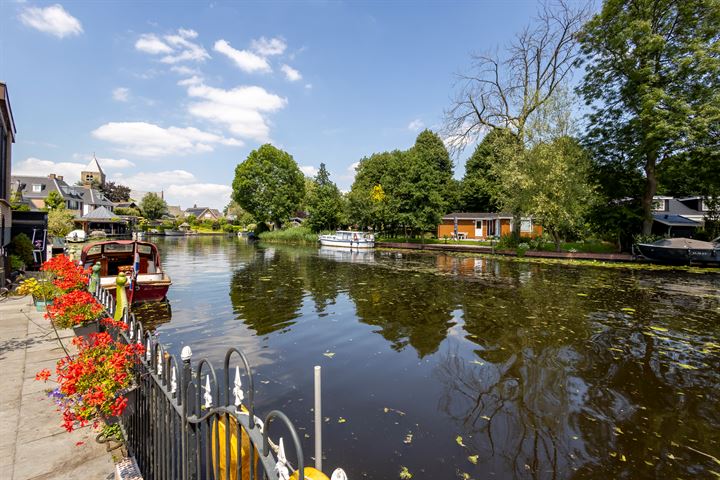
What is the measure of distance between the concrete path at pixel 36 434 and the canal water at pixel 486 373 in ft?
7.40

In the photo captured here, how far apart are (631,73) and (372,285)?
85.0 ft

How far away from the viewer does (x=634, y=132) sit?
88.0 ft

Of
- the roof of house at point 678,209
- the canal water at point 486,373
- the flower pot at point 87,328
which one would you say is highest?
the roof of house at point 678,209

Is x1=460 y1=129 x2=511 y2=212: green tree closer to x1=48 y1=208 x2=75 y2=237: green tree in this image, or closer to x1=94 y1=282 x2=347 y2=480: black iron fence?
x1=48 y1=208 x2=75 y2=237: green tree

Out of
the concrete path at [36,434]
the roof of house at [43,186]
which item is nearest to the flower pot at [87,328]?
the concrete path at [36,434]

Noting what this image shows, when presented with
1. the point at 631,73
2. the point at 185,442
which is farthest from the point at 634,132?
the point at 185,442

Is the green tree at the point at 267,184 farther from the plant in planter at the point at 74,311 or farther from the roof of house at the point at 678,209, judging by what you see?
the plant in planter at the point at 74,311

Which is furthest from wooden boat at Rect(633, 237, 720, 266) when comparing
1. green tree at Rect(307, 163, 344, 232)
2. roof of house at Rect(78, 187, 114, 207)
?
roof of house at Rect(78, 187, 114, 207)

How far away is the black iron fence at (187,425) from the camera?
2270mm

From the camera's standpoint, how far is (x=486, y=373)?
21.7ft

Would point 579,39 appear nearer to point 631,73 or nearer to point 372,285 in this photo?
point 631,73

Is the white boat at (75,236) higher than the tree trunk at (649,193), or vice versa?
the tree trunk at (649,193)

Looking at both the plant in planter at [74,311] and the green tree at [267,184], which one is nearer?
the plant in planter at [74,311]

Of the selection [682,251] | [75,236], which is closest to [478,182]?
[682,251]
